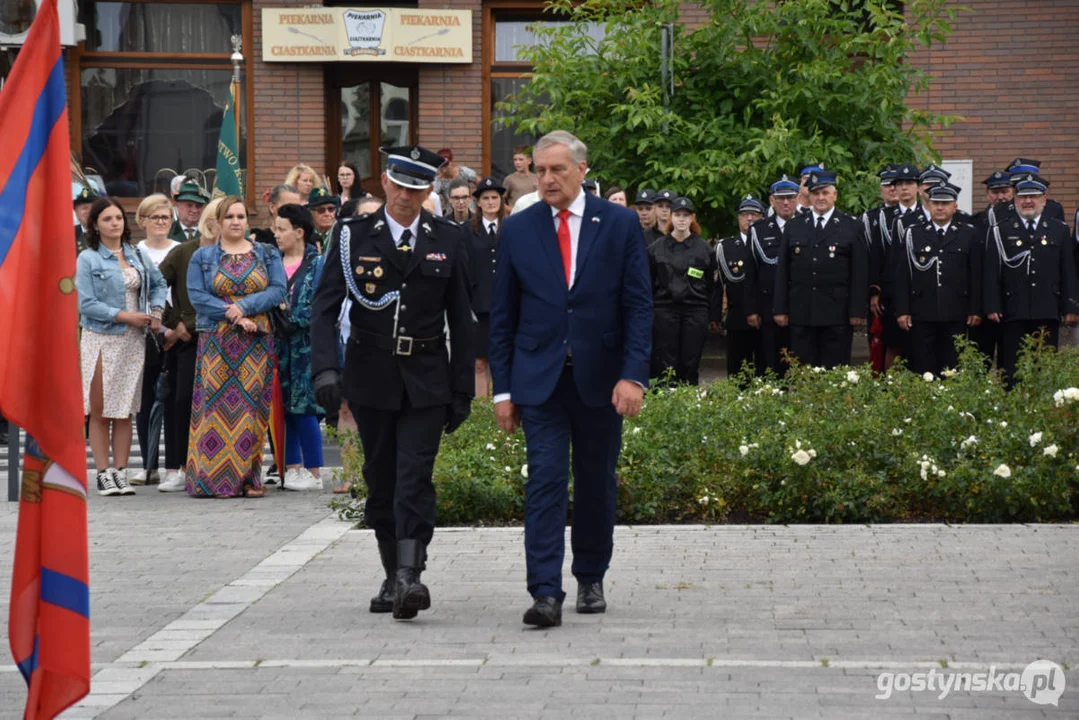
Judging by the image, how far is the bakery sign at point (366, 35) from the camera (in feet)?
75.8

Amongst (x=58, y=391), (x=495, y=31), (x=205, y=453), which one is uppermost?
(x=495, y=31)

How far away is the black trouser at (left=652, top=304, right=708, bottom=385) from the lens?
1598 cm

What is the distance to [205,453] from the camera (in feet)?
39.6

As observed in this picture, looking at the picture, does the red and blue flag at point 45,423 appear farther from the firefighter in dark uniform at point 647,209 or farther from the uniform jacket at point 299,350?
the firefighter in dark uniform at point 647,209

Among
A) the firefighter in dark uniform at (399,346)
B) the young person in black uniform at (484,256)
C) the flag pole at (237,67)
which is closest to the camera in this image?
the firefighter in dark uniform at (399,346)

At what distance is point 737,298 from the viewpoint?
653 inches

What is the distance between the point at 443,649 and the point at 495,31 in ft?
58.8

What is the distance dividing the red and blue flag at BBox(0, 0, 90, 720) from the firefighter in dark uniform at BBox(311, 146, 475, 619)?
8.00ft

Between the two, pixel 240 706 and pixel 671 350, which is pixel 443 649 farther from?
pixel 671 350

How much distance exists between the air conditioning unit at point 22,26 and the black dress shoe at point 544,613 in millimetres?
17510

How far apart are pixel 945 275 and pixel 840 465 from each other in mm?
5687

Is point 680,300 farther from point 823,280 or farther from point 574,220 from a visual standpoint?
point 574,220

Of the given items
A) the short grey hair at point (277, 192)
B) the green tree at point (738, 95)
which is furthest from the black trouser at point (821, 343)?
the short grey hair at point (277, 192)

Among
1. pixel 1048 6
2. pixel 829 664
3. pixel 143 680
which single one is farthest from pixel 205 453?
pixel 1048 6
